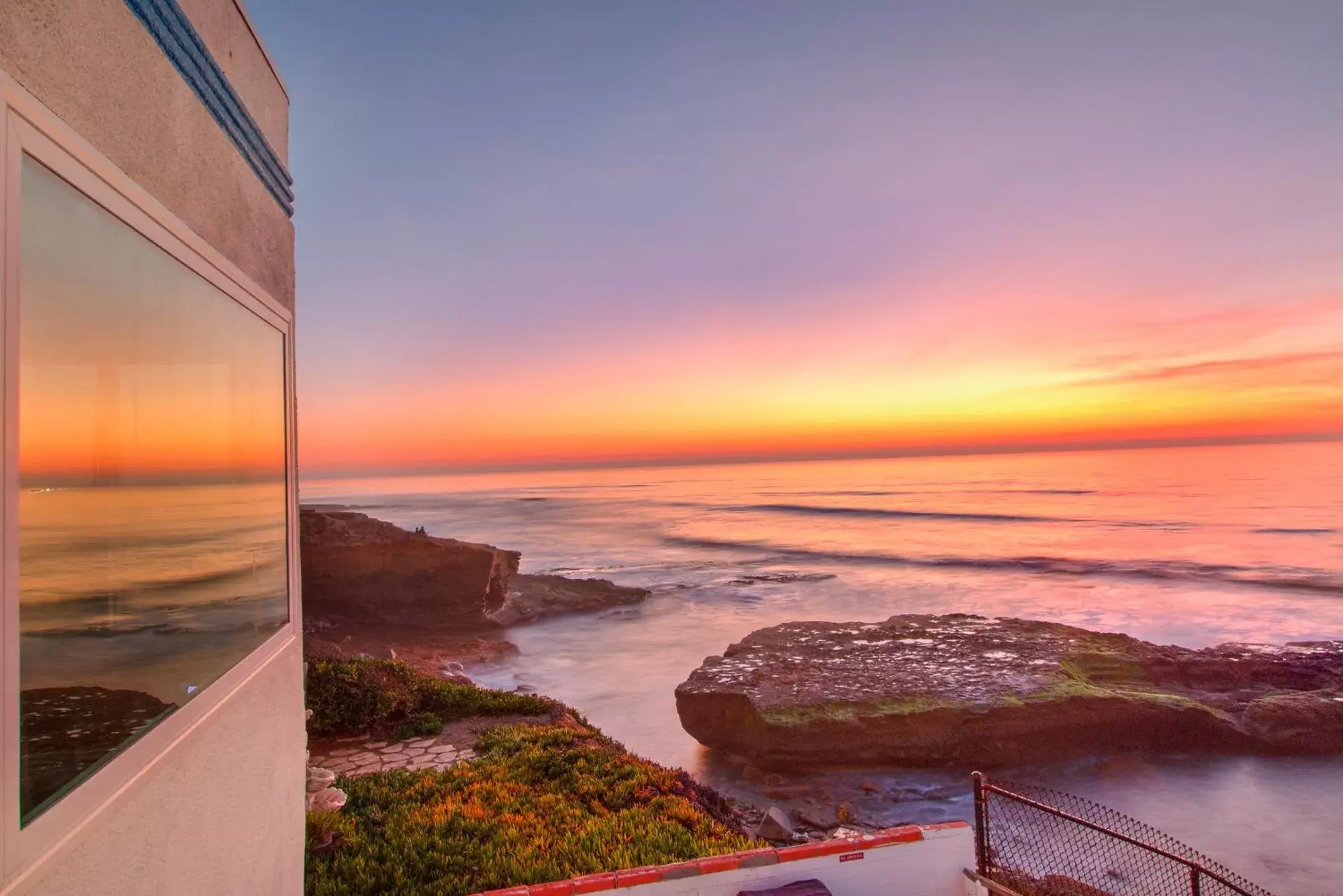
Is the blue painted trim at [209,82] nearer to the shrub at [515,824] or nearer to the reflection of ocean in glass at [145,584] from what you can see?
the reflection of ocean in glass at [145,584]

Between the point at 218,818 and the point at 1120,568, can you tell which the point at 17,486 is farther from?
the point at 1120,568

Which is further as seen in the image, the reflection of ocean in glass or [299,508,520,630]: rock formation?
[299,508,520,630]: rock formation

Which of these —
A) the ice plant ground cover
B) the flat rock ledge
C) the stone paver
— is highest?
the ice plant ground cover

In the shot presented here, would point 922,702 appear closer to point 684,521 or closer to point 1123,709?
point 1123,709

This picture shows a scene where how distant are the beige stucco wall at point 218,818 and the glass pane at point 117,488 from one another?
19 cm

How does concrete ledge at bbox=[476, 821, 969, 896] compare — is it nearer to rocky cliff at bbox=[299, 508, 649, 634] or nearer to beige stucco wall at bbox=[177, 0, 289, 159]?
beige stucco wall at bbox=[177, 0, 289, 159]

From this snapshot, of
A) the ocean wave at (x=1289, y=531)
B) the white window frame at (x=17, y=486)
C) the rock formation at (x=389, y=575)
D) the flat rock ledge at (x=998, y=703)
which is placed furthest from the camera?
the ocean wave at (x=1289, y=531)

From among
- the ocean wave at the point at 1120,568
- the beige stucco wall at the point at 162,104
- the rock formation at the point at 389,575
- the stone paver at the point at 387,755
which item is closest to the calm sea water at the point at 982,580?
the ocean wave at the point at 1120,568

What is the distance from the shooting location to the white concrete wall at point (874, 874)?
4.36m

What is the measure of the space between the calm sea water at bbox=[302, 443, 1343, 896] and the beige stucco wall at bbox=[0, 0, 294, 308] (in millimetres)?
10091

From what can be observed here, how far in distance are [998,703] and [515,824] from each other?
866 centimetres

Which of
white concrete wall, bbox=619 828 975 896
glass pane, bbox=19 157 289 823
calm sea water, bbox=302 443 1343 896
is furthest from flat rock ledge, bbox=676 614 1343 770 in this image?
glass pane, bbox=19 157 289 823

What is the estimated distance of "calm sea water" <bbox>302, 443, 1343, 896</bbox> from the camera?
10.5 meters

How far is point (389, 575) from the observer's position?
→ 67.7 ft
